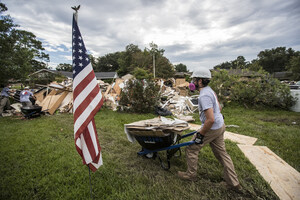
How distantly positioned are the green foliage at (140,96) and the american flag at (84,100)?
6209 millimetres

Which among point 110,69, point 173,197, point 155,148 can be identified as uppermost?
point 110,69

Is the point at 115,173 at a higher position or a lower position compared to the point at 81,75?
lower

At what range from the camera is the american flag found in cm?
207

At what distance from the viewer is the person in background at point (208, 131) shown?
215 centimetres

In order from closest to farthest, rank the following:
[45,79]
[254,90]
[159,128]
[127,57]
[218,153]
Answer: [218,153] < [159,128] < [254,90] < [45,79] < [127,57]

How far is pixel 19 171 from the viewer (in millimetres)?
3045

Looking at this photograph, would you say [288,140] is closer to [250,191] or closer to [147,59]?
[250,191]

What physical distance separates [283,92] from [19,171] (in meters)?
12.7

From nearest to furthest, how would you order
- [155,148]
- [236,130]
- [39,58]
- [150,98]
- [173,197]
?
[173,197] < [155,148] < [236,130] < [150,98] < [39,58]

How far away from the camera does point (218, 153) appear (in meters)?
2.51

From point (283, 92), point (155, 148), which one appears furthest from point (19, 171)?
point (283, 92)

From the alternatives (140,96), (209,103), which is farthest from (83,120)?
(140,96)

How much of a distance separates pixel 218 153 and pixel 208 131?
0.52 metres

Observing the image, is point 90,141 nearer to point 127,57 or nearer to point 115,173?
point 115,173
